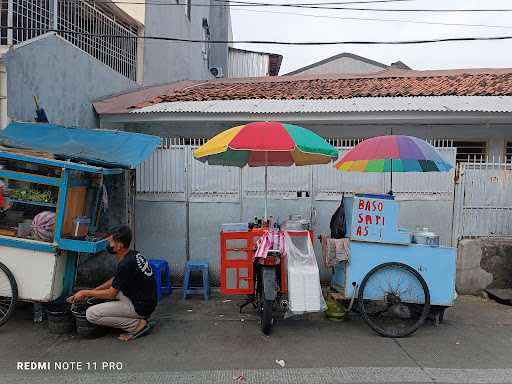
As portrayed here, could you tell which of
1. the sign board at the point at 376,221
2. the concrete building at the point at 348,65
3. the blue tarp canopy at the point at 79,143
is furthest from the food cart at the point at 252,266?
the concrete building at the point at 348,65

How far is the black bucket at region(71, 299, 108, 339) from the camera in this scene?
450 cm

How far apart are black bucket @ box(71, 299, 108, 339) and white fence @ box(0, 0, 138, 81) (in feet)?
11.8

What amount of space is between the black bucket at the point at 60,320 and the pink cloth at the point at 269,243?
82.3 inches

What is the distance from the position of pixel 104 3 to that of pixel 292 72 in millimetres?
14059

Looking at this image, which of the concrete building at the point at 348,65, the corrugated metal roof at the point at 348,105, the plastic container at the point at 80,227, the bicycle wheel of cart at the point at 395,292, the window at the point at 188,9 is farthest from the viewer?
the concrete building at the point at 348,65

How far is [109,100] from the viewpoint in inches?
342

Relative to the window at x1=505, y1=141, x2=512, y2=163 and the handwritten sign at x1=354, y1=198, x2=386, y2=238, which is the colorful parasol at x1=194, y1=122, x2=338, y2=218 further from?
the window at x1=505, y1=141, x2=512, y2=163

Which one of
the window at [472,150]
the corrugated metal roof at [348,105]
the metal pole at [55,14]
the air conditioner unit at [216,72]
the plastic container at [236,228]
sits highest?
the air conditioner unit at [216,72]

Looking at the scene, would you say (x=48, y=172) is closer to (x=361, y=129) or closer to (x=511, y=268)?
(x=361, y=129)

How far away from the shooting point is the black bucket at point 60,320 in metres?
4.68

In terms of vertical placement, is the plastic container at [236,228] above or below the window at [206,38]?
below

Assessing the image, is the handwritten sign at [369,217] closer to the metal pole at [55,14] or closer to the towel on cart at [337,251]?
the towel on cart at [337,251]

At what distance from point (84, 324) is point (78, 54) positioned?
493 cm

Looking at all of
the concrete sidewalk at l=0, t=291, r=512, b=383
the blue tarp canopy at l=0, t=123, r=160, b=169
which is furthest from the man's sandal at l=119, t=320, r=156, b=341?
the blue tarp canopy at l=0, t=123, r=160, b=169
